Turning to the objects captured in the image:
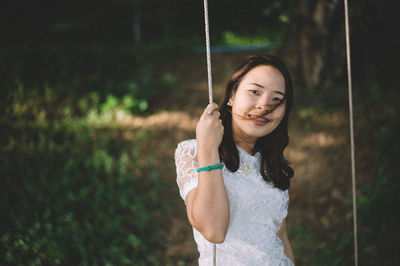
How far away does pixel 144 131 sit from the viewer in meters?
4.67

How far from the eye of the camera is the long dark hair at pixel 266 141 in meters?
1.38

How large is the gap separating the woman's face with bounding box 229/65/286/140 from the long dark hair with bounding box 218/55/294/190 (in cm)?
3

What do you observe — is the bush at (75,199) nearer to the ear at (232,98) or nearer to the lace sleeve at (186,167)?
the lace sleeve at (186,167)

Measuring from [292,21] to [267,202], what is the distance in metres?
4.65

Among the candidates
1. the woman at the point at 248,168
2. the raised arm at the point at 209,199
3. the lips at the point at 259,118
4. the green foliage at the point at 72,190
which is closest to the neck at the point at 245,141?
the woman at the point at 248,168

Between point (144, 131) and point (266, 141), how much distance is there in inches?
130

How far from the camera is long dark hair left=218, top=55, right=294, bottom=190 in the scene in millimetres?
1375

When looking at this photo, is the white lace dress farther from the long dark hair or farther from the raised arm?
the raised arm

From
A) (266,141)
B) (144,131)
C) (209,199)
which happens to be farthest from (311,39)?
(209,199)

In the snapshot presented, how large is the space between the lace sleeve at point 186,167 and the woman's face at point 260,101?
24 centimetres

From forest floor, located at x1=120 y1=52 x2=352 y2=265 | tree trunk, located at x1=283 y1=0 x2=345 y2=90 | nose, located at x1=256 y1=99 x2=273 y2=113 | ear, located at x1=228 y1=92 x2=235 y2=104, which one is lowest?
forest floor, located at x1=120 y1=52 x2=352 y2=265

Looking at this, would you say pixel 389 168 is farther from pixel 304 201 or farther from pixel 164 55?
pixel 164 55

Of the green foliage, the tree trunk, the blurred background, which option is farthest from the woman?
the tree trunk

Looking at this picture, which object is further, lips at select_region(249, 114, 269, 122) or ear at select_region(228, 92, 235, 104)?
ear at select_region(228, 92, 235, 104)
